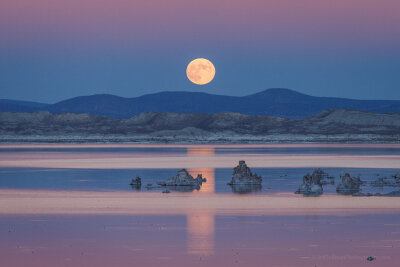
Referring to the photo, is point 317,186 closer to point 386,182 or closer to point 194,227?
point 386,182

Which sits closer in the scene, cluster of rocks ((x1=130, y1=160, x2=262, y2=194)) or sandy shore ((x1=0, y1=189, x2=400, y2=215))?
sandy shore ((x1=0, y1=189, x2=400, y2=215))

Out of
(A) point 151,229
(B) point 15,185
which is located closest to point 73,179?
(B) point 15,185

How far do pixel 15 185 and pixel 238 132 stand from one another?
6327 inches

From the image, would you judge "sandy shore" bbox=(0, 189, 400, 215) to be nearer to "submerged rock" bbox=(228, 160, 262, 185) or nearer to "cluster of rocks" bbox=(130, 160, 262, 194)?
"cluster of rocks" bbox=(130, 160, 262, 194)

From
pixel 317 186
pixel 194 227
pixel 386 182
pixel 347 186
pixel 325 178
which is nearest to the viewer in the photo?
pixel 194 227

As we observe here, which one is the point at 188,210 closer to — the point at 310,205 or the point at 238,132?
the point at 310,205

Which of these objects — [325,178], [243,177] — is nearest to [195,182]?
[243,177]

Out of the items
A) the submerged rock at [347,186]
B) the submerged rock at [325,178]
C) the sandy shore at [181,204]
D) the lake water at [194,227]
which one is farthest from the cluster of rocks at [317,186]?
the submerged rock at [325,178]

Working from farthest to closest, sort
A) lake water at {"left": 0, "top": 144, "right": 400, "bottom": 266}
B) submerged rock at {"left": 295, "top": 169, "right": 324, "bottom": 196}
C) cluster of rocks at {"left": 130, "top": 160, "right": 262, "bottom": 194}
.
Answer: cluster of rocks at {"left": 130, "top": 160, "right": 262, "bottom": 194} < submerged rock at {"left": 295, "top": 169, "right": 324, "bottom": 196} < lake water at {"left": 0, "top": 144, "right": 400, "bottom": 266}

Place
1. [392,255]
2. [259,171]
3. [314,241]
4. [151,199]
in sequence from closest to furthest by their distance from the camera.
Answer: [392,255]
[314,241]
[151,199]
[259,171]

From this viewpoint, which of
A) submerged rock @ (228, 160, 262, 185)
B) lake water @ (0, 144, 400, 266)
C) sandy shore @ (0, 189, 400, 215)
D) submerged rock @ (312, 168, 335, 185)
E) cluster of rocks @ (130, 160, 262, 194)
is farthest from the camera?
submerged rock @ (312, 168, 335, 185)

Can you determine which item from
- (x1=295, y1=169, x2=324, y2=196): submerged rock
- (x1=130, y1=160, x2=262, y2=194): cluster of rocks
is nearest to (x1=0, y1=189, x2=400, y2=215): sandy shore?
(x1=295, y1=169, x2=324, y2=196): submerged rock

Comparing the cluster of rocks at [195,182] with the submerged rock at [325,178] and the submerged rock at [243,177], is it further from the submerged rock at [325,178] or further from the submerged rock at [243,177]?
the submerged rock at [325,178]

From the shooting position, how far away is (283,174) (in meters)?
41.9
